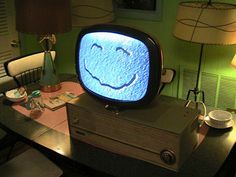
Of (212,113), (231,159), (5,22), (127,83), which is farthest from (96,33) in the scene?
(5,22)

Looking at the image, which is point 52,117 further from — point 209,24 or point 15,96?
point 209,24

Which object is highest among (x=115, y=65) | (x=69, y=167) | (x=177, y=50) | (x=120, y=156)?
(x=115, y=65)

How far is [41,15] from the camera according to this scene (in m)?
1.68

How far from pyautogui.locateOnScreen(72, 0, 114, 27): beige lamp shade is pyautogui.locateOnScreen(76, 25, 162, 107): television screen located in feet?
2.81

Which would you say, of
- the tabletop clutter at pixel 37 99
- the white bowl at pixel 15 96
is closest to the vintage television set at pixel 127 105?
the tabletop clutter at pixel 37 99

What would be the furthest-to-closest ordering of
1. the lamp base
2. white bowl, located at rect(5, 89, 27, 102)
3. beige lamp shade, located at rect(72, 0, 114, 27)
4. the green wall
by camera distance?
the green wall < beige lamp shade, located at rect(72, 0, 114, 27) < the lamp base < white bowl, located at rect(5, 89, 27, 102)

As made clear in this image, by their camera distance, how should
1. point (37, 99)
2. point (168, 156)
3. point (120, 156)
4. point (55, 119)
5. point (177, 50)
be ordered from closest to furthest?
point (168, 156), point (120, 156), point (55, 119), point (37, 99), point (177, 50)

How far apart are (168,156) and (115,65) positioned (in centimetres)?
43

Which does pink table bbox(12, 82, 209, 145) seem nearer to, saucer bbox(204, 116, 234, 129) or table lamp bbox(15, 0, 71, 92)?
saucer bbox(204, 116, 234, 129)

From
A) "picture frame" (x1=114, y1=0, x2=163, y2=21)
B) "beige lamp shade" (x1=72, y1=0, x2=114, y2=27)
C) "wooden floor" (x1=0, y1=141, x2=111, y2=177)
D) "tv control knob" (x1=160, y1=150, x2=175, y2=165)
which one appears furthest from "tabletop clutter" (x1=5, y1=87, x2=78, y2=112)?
"picture frame" (x1=114, y1=0, x2=163, y2=21)

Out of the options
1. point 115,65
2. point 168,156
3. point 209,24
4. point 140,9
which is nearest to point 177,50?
point 140,9

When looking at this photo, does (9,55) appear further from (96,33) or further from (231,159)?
(231,159)

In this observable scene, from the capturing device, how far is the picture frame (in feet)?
7.95

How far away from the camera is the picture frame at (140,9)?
242cm
